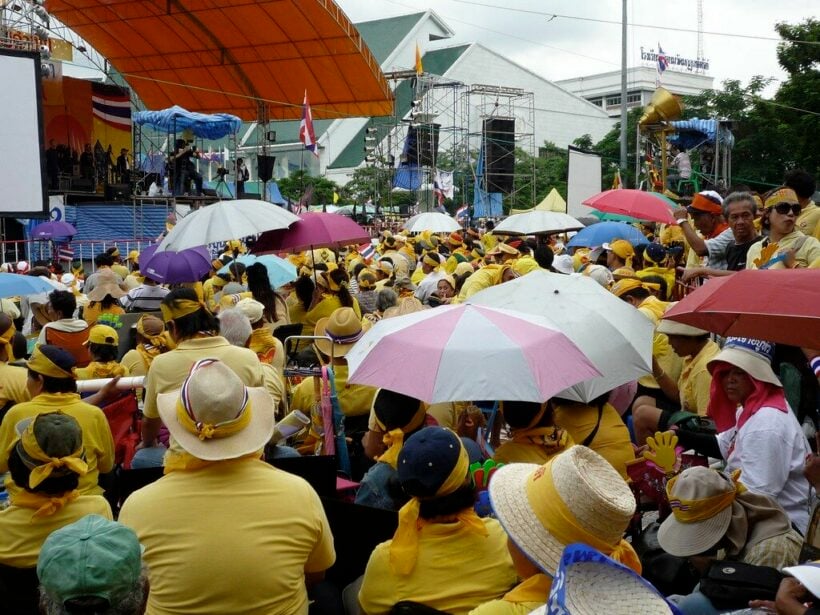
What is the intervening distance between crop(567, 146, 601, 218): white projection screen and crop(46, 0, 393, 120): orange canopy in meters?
11.0

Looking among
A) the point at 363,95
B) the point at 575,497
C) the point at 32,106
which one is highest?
the point at 363,95

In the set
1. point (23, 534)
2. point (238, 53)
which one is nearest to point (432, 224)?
point (23, 534)

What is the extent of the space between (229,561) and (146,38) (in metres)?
27.7

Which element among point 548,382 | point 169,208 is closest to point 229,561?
point 548,382

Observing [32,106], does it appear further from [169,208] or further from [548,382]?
[169,208]

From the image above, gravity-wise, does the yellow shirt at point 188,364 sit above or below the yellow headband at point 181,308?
below

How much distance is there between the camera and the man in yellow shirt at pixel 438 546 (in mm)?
2777

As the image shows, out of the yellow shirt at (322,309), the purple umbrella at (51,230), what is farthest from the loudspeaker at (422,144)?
the yellow shirt at (322,309)

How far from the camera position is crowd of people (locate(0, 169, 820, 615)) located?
7.64 ft

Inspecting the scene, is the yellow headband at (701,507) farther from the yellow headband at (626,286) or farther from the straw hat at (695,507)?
the yellow headband at (626,286)

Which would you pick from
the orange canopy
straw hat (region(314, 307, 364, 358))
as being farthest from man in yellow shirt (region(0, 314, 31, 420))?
the orange canopy

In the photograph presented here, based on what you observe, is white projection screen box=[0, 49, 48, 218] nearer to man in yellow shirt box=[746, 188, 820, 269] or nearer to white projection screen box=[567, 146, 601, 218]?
man in yellow shirt box=[746, 188, 820, 269]

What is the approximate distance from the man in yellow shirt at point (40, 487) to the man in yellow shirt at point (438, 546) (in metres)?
1.19

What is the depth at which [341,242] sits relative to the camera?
801 centimetres
